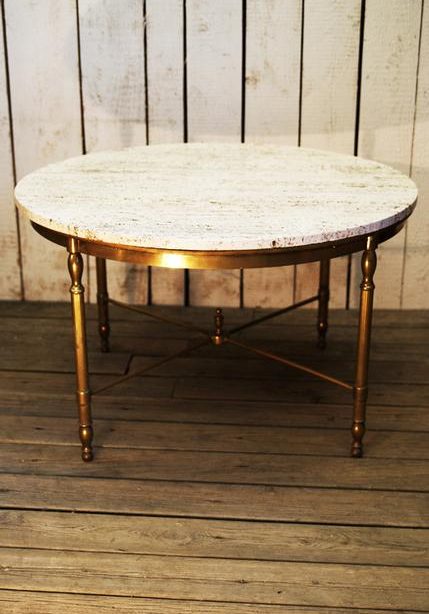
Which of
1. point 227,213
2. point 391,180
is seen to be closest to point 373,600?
point 227,213

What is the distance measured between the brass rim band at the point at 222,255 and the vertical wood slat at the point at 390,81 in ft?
3.75

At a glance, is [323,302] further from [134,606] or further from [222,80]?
[134,606]

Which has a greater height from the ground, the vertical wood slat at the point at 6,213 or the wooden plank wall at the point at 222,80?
the wooden plank wall at the point at 222,80

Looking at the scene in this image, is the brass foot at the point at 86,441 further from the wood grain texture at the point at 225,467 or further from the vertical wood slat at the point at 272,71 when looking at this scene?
the vertical wood slat at the point at 272,71

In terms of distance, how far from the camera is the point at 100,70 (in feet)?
10.1

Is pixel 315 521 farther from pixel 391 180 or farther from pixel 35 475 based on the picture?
pixel 391 180

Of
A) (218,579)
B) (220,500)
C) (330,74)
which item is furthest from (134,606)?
(330,74)

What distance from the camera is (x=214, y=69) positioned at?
306cm

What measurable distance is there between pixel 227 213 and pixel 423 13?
1.36 metres

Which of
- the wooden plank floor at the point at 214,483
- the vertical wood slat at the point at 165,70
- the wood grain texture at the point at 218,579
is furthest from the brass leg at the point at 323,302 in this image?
the wood grain texture at the point at 218,579

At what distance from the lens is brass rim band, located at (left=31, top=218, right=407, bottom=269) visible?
1936 millimetres

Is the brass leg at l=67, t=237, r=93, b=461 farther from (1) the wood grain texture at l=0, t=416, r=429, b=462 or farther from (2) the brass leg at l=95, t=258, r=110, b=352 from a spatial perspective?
(2) the brass leg at l=95, t=258, r=110, b=352

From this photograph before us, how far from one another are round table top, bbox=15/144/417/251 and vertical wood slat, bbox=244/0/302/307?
395mm

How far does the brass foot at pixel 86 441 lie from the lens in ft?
7.44
